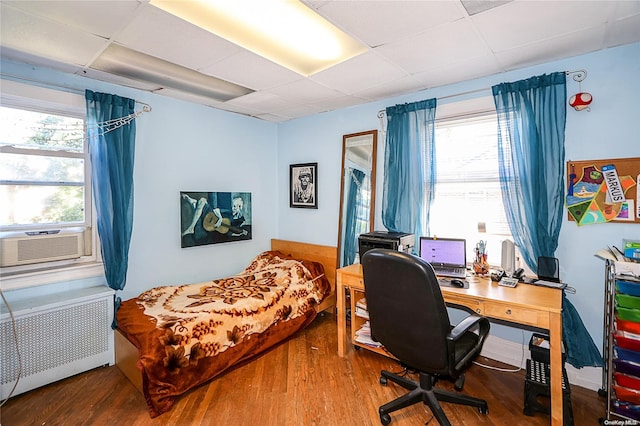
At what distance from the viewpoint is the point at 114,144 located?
8.68 ft

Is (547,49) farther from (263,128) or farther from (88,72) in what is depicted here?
(88,72)

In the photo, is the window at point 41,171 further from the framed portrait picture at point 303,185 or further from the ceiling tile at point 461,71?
the ceiling tile at point 461,71

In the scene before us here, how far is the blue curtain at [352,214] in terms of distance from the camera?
11.2 ft

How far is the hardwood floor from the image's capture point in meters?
1.96

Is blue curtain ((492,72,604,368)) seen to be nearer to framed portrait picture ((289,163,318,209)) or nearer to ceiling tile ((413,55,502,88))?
ceiling tile ((413,55,502,88))

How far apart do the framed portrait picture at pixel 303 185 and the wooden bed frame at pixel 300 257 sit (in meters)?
0.54

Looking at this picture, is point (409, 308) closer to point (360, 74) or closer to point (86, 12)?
point (360, 74)

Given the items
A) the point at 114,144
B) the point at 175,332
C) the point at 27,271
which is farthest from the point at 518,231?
the point at 27,271

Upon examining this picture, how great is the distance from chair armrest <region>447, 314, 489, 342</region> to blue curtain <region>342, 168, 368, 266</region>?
1713 millimetres

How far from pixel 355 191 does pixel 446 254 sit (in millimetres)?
1231

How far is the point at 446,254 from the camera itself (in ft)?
8.76

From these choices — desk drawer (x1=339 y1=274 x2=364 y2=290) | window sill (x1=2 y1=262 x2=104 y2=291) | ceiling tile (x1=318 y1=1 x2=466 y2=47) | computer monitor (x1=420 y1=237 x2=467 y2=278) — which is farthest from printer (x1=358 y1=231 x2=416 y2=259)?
window sill (x1=2 y1=262 x2=104 y2=291)

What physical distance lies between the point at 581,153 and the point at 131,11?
3157mm

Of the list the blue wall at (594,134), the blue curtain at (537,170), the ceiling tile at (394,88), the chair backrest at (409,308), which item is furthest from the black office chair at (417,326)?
the ceiling tile at (394,88)
